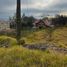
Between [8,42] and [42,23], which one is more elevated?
[8,42]

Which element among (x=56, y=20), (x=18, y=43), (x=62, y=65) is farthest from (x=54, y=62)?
(x=56, y=20)

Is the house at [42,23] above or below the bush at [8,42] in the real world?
below

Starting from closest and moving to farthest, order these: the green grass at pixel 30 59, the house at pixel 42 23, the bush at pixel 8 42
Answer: the green grass at pixel 30 59 → the bush at pixel 8 42 → the house at pixel 42 23

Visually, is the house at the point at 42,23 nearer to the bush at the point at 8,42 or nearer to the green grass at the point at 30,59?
the bush at the point at 8,42

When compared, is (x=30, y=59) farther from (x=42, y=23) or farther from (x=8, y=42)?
(x=42, y=23)

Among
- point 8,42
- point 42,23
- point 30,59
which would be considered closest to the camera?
point 30,59

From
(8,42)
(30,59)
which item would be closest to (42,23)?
(8,42)

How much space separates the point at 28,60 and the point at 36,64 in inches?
24.4

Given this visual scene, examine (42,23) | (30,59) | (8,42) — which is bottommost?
(42,23)

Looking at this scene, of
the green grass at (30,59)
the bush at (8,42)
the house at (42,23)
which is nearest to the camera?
the green grass at (30,59)

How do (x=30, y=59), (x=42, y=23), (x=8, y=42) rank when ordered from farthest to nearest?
1. (x=42, y=23)
2. (x=8, y=42)
3. (x=30, y=59)

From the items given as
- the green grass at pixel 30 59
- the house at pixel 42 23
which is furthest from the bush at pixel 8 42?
the house at pixel 42 23

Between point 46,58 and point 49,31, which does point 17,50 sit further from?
point 49,31

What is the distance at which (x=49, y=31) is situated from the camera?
39.6 m
